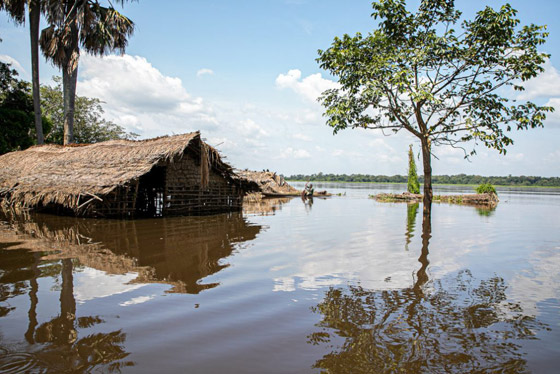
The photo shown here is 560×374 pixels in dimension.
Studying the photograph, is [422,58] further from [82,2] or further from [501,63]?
[82,2]

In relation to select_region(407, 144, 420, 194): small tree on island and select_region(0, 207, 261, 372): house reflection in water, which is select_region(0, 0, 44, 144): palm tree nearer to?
select_region(0, 207, 261, 372): house reflection in water

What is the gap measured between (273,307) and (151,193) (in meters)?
11.3

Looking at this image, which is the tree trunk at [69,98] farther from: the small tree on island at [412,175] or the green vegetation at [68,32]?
the small tree on island at [412,175]

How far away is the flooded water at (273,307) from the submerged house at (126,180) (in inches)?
137

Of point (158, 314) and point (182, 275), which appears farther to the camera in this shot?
point (182, 275)

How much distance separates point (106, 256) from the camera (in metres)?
6.34

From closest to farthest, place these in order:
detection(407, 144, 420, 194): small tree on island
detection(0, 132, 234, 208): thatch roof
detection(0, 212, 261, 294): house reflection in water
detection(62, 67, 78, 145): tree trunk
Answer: detection(0, 212, 261, 294): house reflection in water, detection(0, 132, 234, 208): thatch roof, detection(62, 67, 78, 145): tree trunk, detection(407, 144, 420, 194): small tree on island

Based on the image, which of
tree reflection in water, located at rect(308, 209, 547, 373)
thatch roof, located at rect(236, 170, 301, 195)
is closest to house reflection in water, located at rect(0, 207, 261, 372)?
tree reflection in water, located at rect(308, 209, 547, 373)

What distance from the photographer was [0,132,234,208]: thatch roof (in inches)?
441

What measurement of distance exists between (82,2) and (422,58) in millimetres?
17883

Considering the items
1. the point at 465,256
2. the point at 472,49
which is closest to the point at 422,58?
the point at 472,49

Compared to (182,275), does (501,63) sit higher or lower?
higher

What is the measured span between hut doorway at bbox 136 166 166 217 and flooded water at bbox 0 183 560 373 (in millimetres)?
5643

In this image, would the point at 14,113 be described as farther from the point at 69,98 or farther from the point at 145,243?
the point at 145,243
